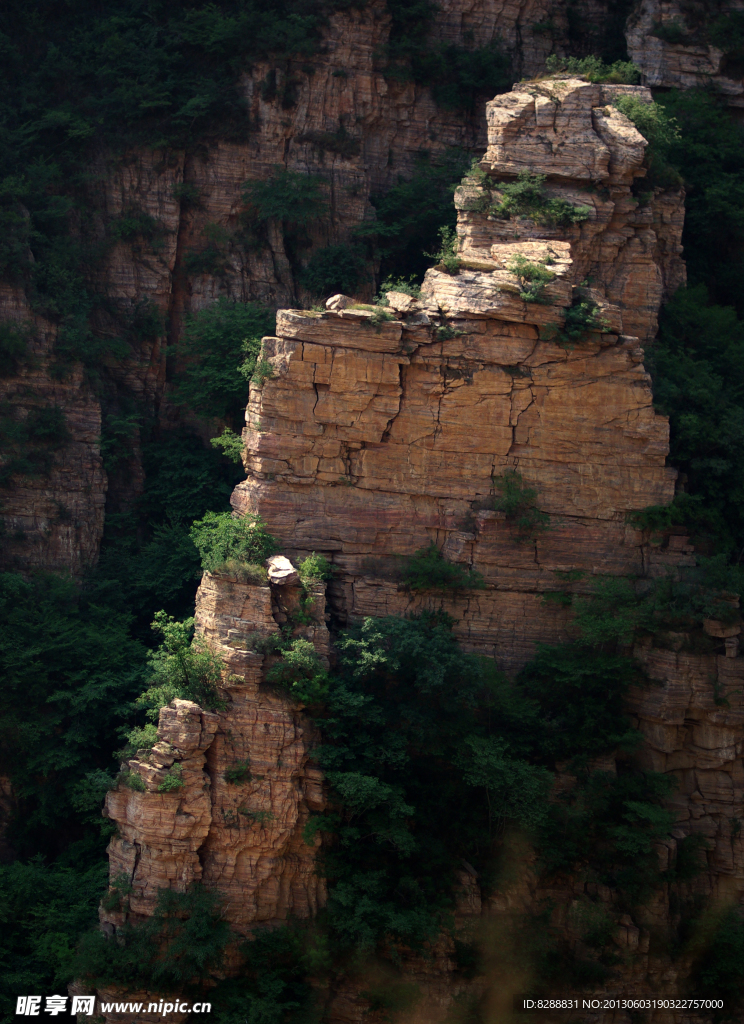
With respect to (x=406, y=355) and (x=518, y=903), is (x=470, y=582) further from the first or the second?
(x=518, y=903)

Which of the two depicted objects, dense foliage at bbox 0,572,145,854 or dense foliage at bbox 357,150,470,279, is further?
dense foliage at bbox 357,150,470,279

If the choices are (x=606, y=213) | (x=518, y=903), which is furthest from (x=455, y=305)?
(x=518, y=903)

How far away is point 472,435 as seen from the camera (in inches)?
789

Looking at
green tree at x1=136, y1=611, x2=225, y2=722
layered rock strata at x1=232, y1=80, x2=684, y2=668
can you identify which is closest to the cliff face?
layered rock strata at x1=232, y1=80, x2=684, y2=668

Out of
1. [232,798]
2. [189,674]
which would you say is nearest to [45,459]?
[189,674]

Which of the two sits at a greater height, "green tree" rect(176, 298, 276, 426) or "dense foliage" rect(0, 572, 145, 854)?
"green tree" rect(176, 298, 276, 426)

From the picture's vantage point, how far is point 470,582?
19984 millimetres

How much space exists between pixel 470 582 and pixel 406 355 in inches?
174

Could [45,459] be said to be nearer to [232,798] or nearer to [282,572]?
[282,572]

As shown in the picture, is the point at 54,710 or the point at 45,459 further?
the point at 45,459

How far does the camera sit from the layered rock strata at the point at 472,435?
771 inches

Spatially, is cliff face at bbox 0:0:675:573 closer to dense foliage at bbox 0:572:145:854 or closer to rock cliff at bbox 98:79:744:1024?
dense foliage at bbox 0:572:145:854

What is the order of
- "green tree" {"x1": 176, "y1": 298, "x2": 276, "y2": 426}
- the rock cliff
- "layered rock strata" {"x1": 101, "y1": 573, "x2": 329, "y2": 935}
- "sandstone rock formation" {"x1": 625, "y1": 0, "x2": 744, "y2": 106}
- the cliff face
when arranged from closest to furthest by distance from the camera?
"layered rock strata" {"x1": 101, "y1": 573, "x2": 329, "y2": 935} → the rock cliff → "green tree" {"x1": 176, "y1": 298, "x2": 276, "y2": 426} → "sandstone rock formation" {"x1": 625, "y1": 0, "x2": 744, "y2": 106} → the cliff face

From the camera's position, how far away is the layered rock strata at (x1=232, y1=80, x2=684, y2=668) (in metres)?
19.6
